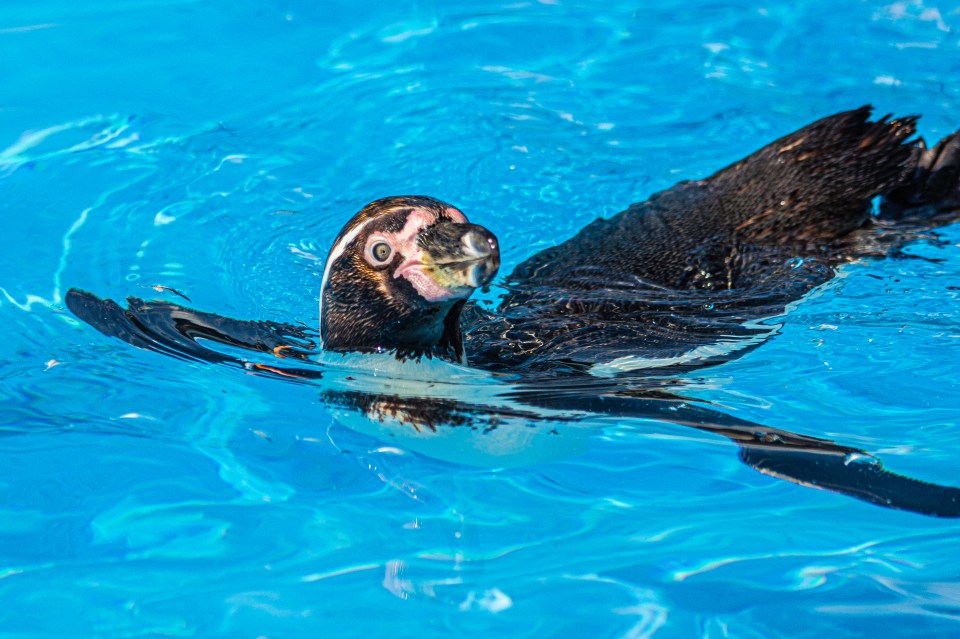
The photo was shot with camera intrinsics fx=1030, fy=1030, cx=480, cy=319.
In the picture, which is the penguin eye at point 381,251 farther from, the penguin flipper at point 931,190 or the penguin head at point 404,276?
the penguin flipper at point 931,190

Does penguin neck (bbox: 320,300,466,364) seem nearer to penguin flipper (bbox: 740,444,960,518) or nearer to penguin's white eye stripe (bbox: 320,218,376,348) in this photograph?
penguin's white eye stripe (bbox: 320,218,376,348)

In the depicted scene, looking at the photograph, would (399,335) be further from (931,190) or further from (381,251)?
(931,190)

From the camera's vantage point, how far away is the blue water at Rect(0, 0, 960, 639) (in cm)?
285

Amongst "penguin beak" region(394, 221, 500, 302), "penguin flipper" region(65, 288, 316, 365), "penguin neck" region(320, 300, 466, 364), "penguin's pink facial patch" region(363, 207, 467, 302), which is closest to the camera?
"penguin beak" region(394, 221, 500, 302)

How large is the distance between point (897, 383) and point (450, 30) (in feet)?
15.9

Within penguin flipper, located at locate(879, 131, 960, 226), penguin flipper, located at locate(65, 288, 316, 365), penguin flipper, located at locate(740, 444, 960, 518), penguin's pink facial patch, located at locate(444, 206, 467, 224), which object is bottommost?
penguin flipper, located at locate(65, 288, 316, 365)

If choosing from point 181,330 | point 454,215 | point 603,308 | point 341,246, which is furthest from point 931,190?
point 181,330

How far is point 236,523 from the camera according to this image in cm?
311

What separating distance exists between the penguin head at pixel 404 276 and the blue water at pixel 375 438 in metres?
0.36

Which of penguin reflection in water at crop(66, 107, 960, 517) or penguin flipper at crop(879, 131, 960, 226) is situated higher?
penguin flipper at crop(879, 131, 960, 226)

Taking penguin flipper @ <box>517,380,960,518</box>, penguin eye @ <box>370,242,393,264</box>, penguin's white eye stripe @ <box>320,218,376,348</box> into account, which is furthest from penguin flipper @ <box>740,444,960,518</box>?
penguin's white eye stripe @ <box>320,218,376,348</box>

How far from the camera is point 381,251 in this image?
3203 millimetres

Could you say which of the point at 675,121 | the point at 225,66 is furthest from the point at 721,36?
the point at 225,66

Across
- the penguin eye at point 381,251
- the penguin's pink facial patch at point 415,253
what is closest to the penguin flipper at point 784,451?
the penguin's pink facial patch at point 415,253
